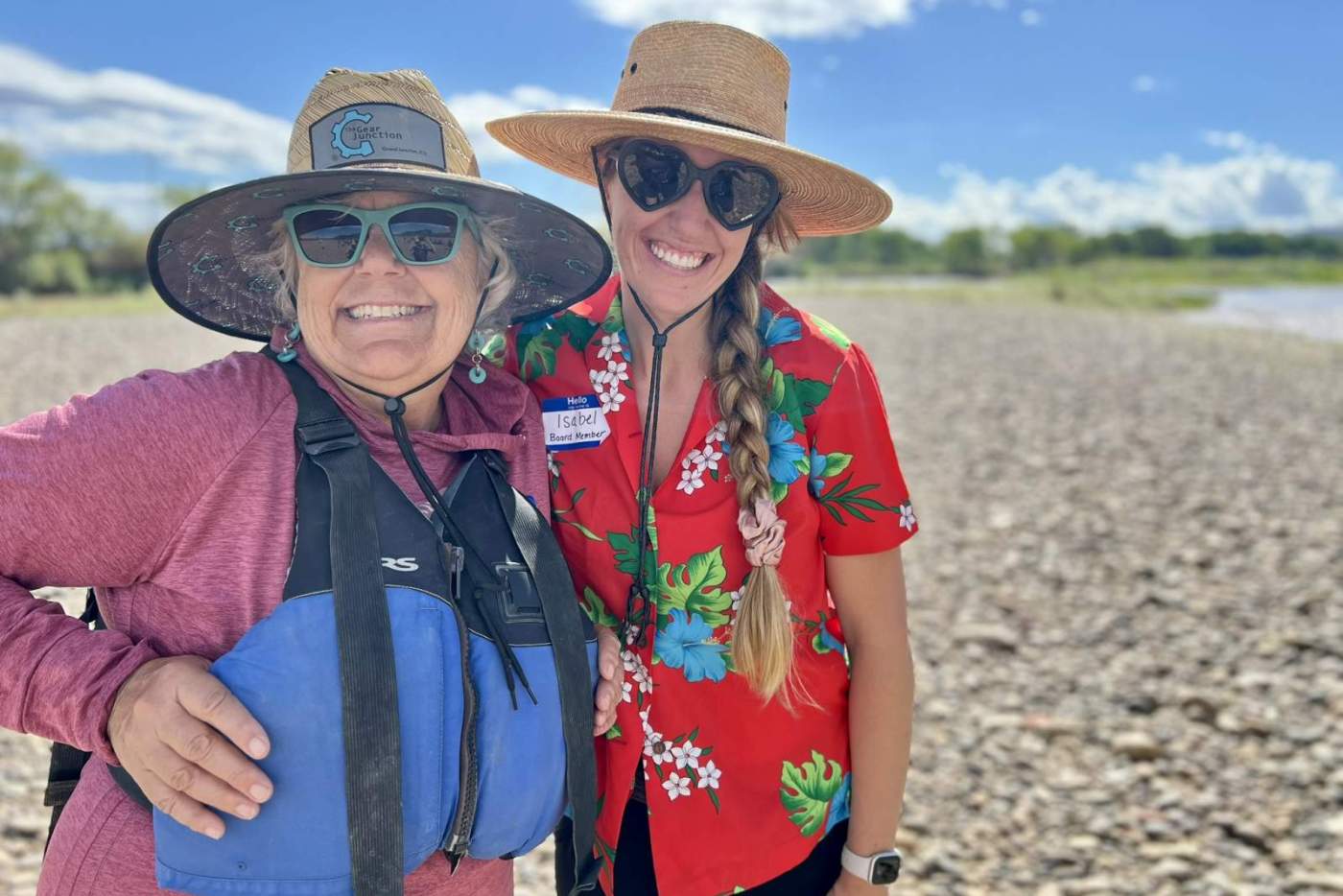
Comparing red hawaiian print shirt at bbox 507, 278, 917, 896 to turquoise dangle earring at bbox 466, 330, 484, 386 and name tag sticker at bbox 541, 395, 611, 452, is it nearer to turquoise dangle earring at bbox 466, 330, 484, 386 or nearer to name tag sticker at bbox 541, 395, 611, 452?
name tag sticker at bbox 541, 395, 611, 452

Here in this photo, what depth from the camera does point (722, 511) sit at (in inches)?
89.9

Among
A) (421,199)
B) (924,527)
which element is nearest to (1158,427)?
(924,527)

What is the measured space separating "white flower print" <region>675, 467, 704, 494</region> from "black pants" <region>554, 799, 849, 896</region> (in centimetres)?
73

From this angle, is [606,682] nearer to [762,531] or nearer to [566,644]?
[566,644]

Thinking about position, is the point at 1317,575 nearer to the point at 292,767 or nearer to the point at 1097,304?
the point at 292,767

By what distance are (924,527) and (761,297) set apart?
6789 millimetres

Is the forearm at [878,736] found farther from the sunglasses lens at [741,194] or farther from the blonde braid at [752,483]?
the sunglasses lens at [741,194]

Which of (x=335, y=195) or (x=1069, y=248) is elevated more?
(x=1069, y=248)

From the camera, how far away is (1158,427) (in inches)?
513

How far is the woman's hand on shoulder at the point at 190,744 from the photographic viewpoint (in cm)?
160

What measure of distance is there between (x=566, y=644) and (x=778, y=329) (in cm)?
90

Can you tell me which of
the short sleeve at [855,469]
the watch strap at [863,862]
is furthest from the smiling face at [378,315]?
the watch strap at [863,862]

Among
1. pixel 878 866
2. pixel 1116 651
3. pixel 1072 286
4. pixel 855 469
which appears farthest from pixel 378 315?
pixel 1072 286

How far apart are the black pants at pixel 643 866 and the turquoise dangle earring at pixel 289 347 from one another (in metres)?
1.22
